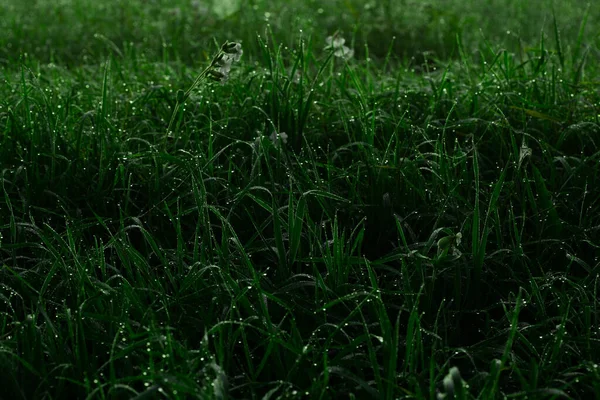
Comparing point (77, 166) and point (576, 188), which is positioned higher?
point (77, 166)

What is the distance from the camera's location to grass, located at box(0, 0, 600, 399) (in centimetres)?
151

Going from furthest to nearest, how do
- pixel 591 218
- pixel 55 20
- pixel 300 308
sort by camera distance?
pixel 55 20 < pixel 591 218 < pixel 300 308

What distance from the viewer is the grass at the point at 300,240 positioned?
1.51 metres

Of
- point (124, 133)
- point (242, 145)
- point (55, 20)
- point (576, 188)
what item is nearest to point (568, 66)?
point (576, 188)

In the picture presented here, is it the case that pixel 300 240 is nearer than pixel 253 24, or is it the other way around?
pixel 300 240

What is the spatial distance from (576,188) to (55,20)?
3.74 m

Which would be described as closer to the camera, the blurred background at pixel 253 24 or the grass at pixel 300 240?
the grass at pixel 300 240

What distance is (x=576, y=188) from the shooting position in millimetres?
2123

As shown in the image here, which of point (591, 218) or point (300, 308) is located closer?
point (300, 308)

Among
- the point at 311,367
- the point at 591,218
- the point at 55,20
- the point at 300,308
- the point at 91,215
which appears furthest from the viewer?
the point at 55,20

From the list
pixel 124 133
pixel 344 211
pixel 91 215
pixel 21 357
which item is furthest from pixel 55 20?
pixel 21 357

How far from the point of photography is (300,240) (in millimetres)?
1873

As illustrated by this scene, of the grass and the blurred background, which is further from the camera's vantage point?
the blurred background

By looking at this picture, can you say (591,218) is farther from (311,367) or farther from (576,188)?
(311,367)
